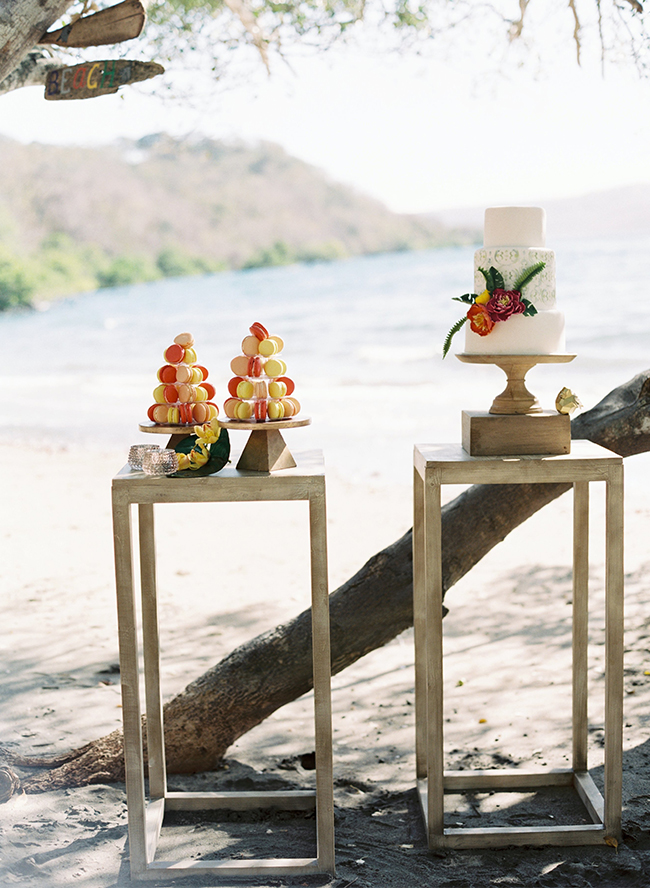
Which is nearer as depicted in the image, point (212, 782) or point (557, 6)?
point (212, 782)

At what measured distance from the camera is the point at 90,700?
8.96 ft

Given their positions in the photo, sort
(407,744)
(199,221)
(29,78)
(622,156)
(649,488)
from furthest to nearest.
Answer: (199,221), (622,156), (649,488), (407,744), (29,78)

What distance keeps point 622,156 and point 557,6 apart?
21.2 m

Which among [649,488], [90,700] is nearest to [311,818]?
[90,700]

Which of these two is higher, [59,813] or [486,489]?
[486,489]

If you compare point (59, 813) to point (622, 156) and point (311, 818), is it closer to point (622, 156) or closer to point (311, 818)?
point (311, 818)

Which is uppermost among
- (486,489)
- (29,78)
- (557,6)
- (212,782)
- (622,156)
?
(622,156)

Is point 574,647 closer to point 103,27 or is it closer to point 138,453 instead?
point 138,453

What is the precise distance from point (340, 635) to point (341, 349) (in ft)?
39.1

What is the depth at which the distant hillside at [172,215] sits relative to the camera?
2984 centimetres

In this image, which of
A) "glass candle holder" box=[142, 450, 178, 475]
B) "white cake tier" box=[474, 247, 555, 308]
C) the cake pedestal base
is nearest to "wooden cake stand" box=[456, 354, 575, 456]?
the cake pedestal base

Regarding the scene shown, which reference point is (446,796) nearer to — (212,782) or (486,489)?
(212,782)

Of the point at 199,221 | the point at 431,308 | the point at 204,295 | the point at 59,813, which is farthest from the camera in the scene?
the point at 199,221

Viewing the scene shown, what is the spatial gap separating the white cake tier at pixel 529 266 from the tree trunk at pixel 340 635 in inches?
26.6
